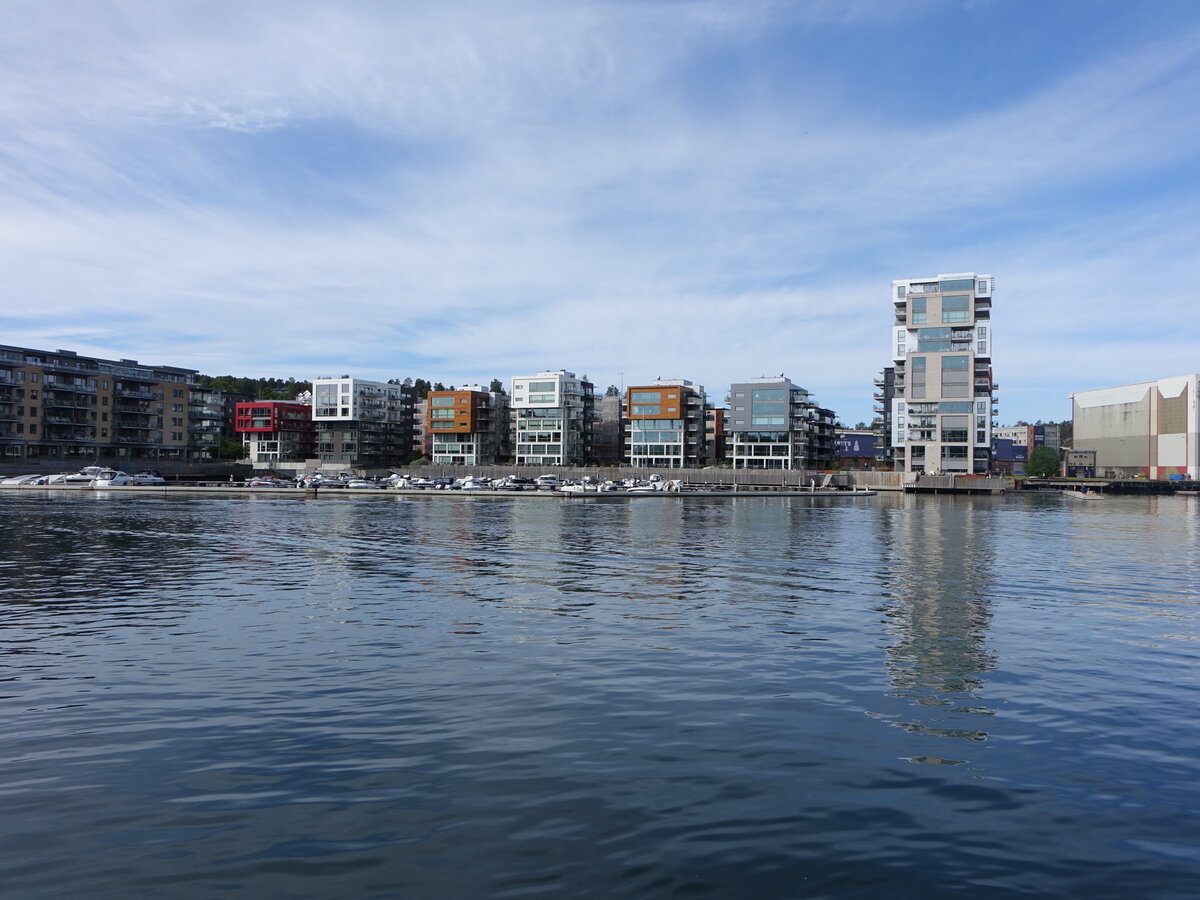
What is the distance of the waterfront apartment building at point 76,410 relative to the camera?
6732 inches

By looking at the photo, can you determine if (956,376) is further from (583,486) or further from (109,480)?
(109,480)

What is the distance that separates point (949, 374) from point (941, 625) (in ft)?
537

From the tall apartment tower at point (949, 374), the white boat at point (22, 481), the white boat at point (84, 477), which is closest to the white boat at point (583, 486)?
the tall apartment tower at point (949, 374)

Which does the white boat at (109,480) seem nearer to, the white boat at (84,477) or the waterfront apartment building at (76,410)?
the white boat at (84,477)

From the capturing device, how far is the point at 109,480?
474 ft

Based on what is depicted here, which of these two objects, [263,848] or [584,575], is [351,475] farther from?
[263,848]

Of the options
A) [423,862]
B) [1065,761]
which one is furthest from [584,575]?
[423,862]

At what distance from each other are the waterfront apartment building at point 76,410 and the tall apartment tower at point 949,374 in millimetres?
Answer: 171758

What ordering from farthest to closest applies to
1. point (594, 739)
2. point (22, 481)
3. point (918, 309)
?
point (918, 309), point (22, 481), point (594, 739)

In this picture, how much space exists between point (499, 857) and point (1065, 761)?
33.3ft

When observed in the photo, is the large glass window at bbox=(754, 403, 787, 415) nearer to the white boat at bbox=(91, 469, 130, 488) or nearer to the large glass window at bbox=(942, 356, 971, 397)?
the large glass window at bbox=(942, 356, 971, 397)

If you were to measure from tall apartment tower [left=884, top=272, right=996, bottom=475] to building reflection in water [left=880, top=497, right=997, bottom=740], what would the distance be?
126 m

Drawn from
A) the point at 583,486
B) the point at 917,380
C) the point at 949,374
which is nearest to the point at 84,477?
the point at 583,486

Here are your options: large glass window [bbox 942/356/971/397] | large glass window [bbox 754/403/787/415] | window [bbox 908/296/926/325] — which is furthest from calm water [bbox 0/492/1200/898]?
large glass window [bbox 754/403/787/415]
